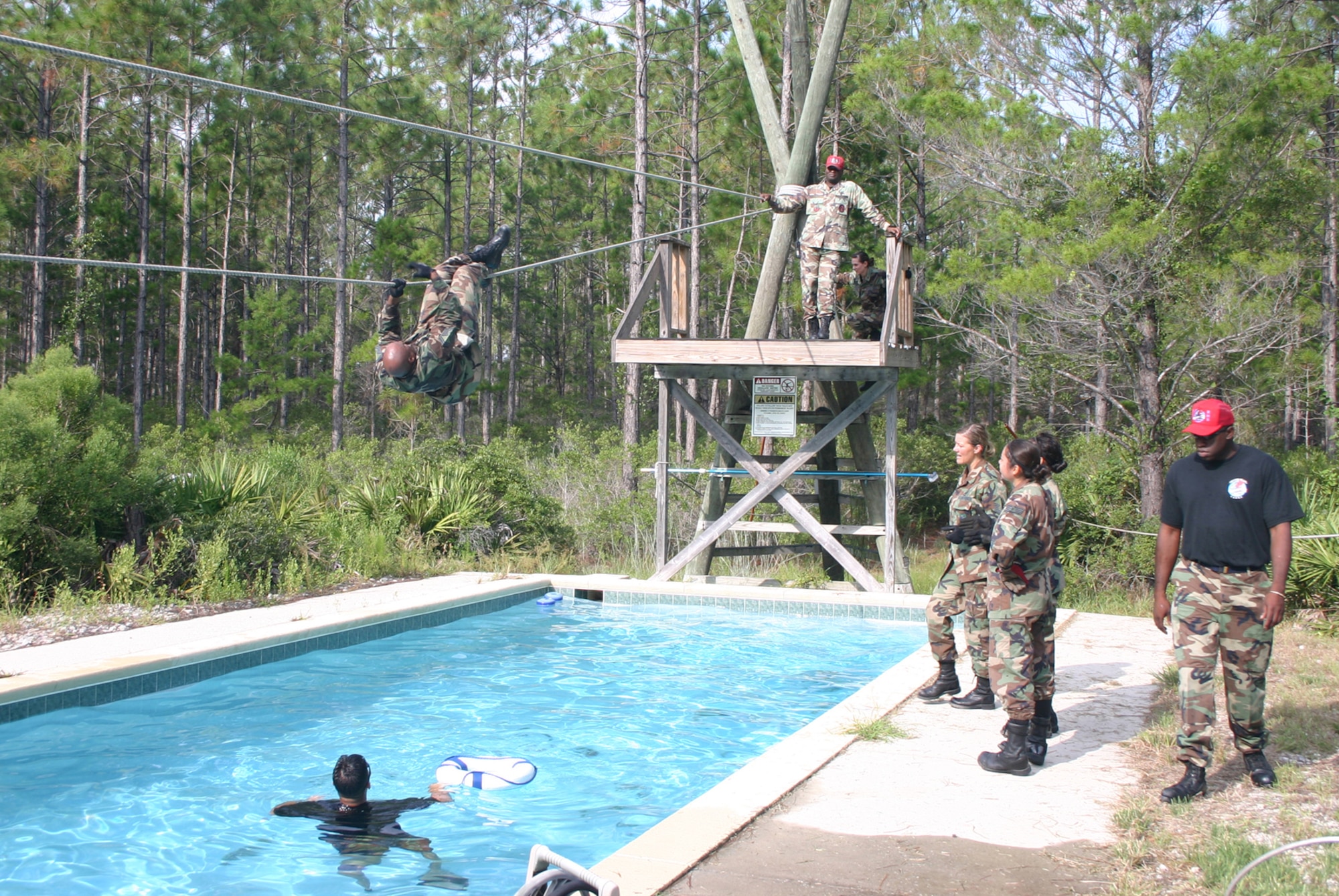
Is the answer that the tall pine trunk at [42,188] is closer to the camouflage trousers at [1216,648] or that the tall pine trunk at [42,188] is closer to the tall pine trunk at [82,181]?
the tall pine trunk at [82,181]

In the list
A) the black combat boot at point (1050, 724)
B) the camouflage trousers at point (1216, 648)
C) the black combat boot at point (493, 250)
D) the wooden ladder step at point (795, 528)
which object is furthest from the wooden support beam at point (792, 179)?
the camouflage trousers at point (1216, 648)

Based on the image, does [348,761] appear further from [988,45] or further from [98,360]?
[98,360]

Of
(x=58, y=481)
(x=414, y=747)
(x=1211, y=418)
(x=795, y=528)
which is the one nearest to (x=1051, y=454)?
(x=1211, y=418)

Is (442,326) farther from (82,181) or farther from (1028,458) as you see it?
(82,181)

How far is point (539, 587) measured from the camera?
12.2 metres

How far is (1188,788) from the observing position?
15.7 ft

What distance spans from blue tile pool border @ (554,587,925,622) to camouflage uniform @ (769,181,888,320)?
3083 millimetres

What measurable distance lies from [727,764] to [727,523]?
5507mm

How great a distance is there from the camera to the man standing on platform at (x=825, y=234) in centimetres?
1104

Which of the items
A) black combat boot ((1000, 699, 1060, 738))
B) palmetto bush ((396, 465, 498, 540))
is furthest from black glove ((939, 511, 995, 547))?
palmetto bush ((396, 465, 498, 540))

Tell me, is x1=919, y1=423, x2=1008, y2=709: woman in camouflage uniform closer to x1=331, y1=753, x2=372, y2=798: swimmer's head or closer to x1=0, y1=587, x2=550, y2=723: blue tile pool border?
x1=331, y1=753, x2=372, y2=798: swimmer's head

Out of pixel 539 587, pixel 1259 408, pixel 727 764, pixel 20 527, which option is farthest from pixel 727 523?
pixel 1259 408

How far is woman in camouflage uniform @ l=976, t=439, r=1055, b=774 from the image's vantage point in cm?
532

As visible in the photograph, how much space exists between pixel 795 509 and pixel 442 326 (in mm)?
5923
